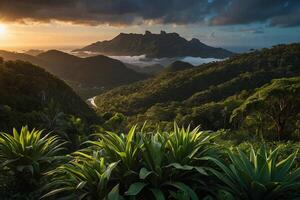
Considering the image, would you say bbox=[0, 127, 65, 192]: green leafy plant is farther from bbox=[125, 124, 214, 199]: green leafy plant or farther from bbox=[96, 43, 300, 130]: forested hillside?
bbox=[96, 43, 300, 130]: forested hillside

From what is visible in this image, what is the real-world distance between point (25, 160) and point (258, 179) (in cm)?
316

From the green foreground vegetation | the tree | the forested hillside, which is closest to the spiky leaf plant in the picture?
the green foreground vegetation

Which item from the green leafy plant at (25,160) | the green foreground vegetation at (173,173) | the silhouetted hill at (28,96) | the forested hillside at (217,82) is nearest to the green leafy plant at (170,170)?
the green foreground vegetation at (173,173)

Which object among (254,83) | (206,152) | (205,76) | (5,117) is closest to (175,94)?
(205,76)

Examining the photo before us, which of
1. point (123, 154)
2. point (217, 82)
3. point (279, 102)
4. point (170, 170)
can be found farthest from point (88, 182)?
point (217, 82)

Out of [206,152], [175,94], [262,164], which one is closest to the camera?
[262,164]

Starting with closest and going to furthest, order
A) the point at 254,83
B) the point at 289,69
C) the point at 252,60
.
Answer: the point at 254,83, the point at 289,69, the point at 252,60

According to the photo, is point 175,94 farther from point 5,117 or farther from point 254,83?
point 5,117

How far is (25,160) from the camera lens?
581 cm

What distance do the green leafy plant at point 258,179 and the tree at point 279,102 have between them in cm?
1561

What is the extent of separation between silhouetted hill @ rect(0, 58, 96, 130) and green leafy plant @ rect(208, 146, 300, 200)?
970 inches

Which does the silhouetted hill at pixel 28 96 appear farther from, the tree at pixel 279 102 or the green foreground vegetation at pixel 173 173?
the green foreground vegetation at pixel 173 173

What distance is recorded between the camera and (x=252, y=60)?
12494 centimetres

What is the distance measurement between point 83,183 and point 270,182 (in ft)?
6.12
